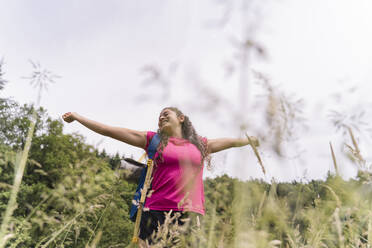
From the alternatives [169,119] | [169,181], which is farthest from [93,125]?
[169,181]

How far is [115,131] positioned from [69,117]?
1.77 feet

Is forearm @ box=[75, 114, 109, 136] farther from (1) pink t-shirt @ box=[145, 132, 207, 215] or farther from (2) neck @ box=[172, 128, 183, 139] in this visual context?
(2) neck @ box=[172, 128, 183, 139]

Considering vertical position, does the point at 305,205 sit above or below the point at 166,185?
below

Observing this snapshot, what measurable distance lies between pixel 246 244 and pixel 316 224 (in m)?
0.57

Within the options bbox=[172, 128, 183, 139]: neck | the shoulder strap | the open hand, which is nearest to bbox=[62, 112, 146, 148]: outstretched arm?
the open hand

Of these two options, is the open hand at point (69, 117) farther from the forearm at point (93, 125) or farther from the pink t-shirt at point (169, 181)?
the pink t-shirt at point (169, 181)

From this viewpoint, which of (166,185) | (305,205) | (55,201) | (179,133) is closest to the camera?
(55,201)

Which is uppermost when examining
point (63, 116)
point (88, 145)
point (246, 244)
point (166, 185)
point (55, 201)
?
point (63, 116)

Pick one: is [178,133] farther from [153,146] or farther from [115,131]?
[115,131]

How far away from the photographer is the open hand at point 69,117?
12.3 feet

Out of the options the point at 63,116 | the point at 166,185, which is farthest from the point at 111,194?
the point at 63,116

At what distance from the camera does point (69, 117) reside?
12.5ft

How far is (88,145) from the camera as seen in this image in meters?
1.59

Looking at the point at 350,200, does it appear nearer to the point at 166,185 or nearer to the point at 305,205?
the point at 305,205
